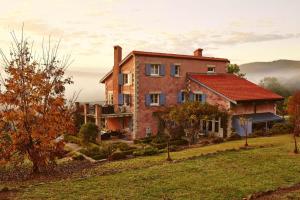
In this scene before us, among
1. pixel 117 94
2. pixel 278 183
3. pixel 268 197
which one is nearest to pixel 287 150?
pixel 278 183

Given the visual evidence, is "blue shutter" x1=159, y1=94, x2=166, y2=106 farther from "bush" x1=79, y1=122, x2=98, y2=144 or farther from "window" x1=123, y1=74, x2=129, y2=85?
"bush" x1=79, y1=122, x2=98, y2=144

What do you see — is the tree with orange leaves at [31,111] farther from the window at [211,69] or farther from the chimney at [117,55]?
the window at [211,69]

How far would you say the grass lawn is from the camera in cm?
1404

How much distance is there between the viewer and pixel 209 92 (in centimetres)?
3628

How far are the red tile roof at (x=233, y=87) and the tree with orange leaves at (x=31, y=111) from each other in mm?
20380

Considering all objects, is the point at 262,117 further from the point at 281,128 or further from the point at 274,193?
the point at 274,193

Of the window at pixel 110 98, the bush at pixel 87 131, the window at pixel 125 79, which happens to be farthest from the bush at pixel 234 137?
the window at pixel 110 98

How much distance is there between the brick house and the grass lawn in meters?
13.4

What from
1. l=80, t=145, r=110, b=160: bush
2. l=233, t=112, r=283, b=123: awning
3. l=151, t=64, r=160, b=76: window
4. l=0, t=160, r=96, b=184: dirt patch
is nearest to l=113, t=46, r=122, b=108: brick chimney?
l=151, t=64, r=160, b=76: window

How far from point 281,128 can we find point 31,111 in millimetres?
25463

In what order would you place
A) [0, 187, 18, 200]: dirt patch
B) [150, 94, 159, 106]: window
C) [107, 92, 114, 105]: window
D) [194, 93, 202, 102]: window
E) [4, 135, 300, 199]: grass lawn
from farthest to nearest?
[107, 92, 114, 105]: window, [194, 93, 202, 102]: window, [150, 94, 159, 106]: window, [4, 135, 300, 199]: grass lawn, [0, 187, 18, 200]: dirt patch

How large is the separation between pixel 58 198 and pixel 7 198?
2281 mm

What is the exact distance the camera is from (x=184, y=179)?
16.3m

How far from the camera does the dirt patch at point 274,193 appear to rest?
13531mm
